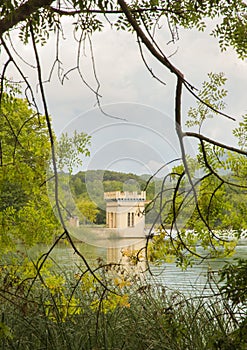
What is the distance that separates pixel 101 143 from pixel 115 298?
0.61 m

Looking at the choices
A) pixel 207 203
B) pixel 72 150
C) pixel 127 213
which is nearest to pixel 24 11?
pixel 72 150

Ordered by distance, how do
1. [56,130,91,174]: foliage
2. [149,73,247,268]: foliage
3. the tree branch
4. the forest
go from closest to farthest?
the forest, the tree branch, [56,130,91,174]: foliage, [149,73,247,268]: foliage

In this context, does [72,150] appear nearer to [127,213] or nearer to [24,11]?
[127,213]

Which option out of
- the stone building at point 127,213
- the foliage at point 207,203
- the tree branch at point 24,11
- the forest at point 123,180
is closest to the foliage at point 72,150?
the forest at point 123,180

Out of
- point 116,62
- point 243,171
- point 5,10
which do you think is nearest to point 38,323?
point 243,171

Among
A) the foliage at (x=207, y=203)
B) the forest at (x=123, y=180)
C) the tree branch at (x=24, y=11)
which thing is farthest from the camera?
the foliage at (x=207, y=203)

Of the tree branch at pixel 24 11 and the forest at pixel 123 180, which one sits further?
the tree branch at pixel 24 11

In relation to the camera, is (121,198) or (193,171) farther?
(193,171)

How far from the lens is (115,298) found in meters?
2.07

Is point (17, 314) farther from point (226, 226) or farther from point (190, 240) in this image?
point (226, 226)

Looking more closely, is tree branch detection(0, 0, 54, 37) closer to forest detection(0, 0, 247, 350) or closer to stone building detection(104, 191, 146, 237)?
forest detection(0, 0, 247, 350)

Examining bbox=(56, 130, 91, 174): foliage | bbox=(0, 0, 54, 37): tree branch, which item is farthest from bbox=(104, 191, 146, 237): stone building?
bbox=(0, 0, 54, 37): tree branch

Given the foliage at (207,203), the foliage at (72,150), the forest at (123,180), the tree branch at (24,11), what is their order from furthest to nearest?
1. the foliage at (207,203)
2. the foliage at (72,150)
3. the tree branch at (24,11)
4. the forest at (123,180)

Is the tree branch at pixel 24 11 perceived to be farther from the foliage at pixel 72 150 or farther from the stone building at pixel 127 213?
the stone building at pixel 127 213
